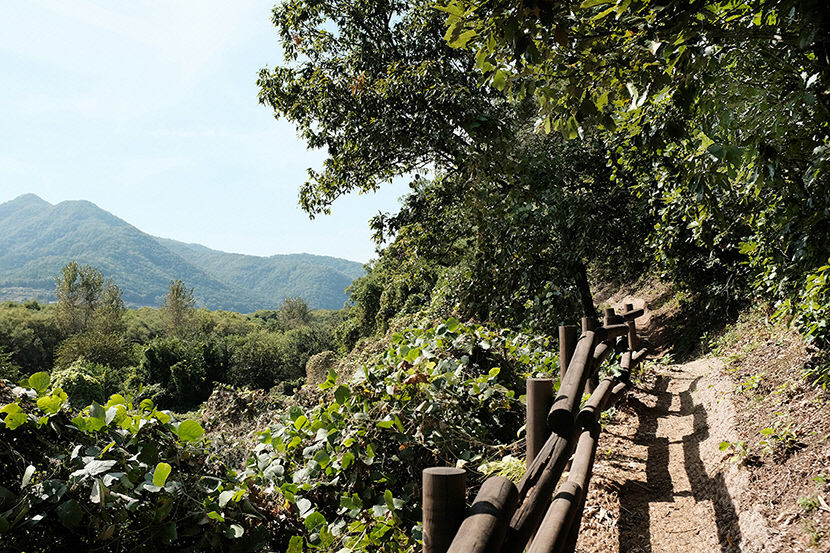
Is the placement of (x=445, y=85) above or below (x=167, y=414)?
above

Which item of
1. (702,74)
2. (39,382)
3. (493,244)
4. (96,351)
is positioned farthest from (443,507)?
(96,351)

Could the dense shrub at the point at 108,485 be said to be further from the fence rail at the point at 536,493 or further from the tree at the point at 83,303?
the tree at the point at 83,303

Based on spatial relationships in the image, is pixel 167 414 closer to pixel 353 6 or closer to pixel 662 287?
pixel 353 6

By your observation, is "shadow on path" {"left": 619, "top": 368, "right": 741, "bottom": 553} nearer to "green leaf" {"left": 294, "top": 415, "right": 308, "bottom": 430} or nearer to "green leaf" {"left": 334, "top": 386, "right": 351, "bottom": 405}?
"green leaf" {"left": 334, "top": 386, "right": 351, "bottom": 405}

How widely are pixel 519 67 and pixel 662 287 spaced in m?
13.0

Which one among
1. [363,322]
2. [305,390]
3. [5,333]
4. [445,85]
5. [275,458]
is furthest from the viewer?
[5,333]

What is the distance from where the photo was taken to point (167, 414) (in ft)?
8.52

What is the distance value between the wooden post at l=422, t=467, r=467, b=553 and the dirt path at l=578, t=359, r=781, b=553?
5.89 ft

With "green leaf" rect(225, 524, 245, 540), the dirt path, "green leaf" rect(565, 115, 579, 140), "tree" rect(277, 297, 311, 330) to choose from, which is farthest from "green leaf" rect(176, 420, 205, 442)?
"tree" rect(277, 297, 311, 330)

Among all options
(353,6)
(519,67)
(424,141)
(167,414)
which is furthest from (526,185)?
(167,414)

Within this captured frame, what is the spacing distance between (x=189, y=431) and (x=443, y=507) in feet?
5.42

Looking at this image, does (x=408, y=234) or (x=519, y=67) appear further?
(x=408, y=234)

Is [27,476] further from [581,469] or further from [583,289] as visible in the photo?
[583,289]

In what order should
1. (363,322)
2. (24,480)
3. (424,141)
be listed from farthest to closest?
(363,322) → (424,141) → (24,480)
